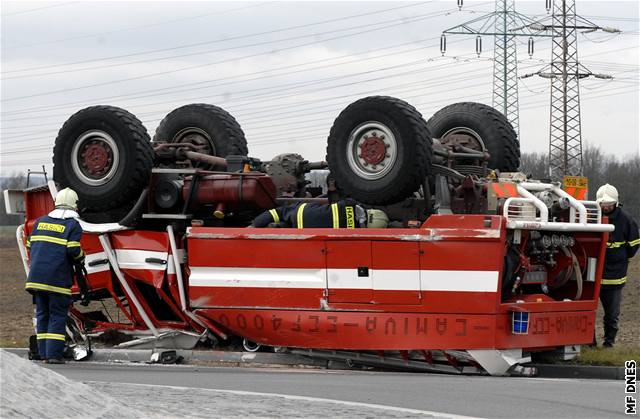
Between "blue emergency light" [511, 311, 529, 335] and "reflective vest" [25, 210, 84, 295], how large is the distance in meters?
4.06

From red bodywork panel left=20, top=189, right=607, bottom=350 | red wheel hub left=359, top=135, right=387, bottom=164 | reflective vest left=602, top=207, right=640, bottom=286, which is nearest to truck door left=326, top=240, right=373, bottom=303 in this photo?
red bodywork panel left=20, top=189, right=607, bottom=350

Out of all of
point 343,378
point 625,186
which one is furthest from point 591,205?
point 625,186

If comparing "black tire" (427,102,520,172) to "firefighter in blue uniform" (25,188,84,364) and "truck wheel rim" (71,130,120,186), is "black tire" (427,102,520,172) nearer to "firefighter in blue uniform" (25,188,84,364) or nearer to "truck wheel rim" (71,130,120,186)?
"truck wheel rim" (71,130,120,186)

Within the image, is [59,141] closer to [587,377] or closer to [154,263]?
[154,263]

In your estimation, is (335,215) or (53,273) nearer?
(335,215)

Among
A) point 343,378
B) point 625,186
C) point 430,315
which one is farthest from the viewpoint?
point 625,186

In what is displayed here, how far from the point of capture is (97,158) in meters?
11.7

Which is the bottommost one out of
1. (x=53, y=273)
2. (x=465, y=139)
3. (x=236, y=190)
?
(x=53, y=273)

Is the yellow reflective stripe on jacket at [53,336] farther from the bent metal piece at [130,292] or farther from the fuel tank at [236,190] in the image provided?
the fuel tank at [236,190]

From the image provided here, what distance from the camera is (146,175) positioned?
455 inches

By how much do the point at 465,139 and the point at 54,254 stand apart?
4.40 metres

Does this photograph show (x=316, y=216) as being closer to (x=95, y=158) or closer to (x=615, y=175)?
(x=95, y=158)

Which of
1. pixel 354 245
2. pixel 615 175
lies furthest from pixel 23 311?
pixel 615 175

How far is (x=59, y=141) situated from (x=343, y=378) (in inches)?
173
